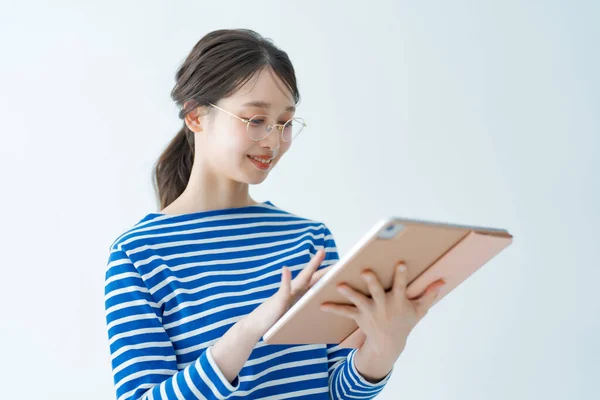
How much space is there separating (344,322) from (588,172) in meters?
1.51

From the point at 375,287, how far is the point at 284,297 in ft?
0.44

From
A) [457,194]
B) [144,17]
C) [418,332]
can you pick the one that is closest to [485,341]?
[418,332]

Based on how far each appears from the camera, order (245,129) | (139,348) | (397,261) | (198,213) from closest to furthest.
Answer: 1. (397,261)
2. (139,348)
3. (245,129)
4. (198,213)

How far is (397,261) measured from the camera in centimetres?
100

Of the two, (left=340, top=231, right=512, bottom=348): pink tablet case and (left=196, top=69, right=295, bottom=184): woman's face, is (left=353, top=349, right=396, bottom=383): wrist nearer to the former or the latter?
(left=340, top=231, right=512, bottom=348): pink tablet case

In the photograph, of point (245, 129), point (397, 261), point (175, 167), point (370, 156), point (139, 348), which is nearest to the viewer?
point (397, 261)

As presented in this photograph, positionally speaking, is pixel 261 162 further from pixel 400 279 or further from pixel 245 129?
pixel 400 279

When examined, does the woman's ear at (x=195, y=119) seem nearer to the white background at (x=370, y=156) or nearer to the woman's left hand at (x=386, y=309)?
the woman's left hand at (x=386, y=309)

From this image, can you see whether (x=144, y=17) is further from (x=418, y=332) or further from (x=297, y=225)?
(x=418, y=332)

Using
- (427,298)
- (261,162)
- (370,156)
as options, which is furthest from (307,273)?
(370,156)

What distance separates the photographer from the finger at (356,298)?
3.34ft

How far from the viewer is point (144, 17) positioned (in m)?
2.24

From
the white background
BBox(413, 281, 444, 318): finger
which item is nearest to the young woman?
BBox(413, 281, 444, 318): finger

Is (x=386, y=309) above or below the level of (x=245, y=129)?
below
